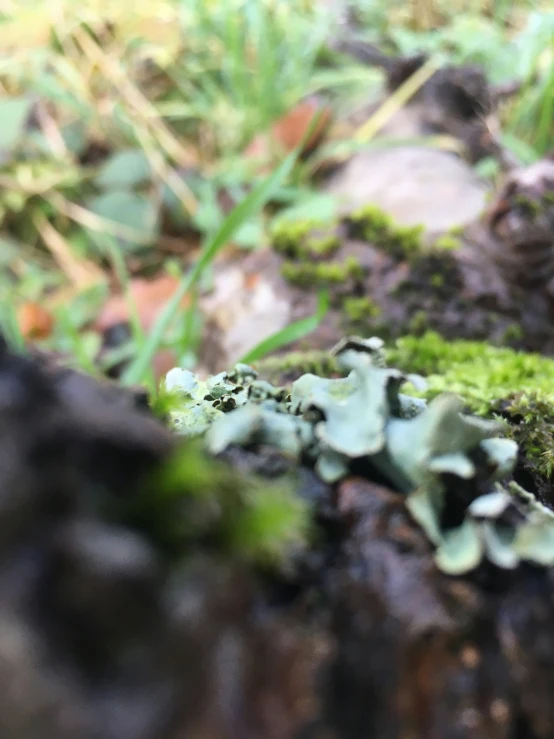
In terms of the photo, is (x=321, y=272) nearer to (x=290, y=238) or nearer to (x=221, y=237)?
(x=290, y=238)

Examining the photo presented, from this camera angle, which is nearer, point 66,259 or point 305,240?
point 305,240

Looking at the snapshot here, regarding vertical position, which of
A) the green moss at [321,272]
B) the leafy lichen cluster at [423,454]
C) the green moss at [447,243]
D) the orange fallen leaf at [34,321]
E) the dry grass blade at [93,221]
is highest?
the leafy lichen cluster at [423,454]

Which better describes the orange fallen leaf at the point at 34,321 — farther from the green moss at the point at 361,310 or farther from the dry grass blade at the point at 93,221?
the green moss at the point at 361,310

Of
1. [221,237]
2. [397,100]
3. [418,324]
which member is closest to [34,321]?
[221,237]

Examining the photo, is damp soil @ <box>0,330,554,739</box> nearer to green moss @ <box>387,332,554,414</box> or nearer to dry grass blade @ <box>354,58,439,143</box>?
green moss @ <box>387,332,554,414</box>

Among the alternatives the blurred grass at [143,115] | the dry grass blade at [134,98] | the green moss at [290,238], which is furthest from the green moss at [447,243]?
the dry grass blade at [134,98]

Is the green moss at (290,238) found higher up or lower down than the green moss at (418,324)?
higher up
